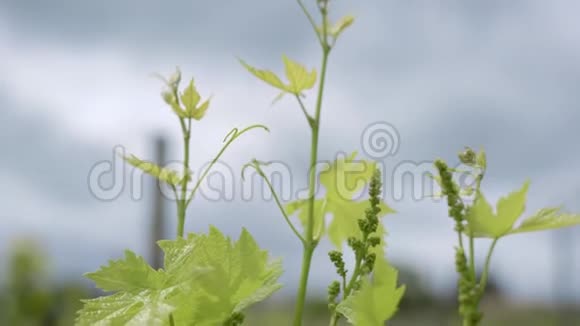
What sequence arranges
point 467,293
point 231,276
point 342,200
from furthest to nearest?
1. point 342,200
2. point 231,276
3. point 467,293

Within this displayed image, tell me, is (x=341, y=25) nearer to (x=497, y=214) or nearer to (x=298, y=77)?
(x=298, y=77)

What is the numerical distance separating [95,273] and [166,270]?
0.04m

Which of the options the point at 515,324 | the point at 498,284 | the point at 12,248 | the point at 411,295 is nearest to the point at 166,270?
the point at 12,248

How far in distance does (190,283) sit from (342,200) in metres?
0.17

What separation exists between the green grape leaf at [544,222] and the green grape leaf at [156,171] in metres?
0.24

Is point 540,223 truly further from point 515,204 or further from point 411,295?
point 411,295

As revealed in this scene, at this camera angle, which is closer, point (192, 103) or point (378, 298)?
point (378, 298)

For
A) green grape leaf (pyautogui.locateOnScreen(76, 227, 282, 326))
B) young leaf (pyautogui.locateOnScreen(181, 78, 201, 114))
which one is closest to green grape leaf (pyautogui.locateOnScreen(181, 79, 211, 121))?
young leaf (pyautogui.locateOnScreen(181, 78, 201, 114))

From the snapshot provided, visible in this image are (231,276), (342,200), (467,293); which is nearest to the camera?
(467,293)

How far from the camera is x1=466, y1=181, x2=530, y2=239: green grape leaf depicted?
1.03 feet

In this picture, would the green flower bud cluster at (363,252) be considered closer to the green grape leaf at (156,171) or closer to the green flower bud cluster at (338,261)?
the green flower bud cluster at (338,261)

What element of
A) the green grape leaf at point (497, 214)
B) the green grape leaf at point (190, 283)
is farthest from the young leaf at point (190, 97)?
the green grape leaf at point (497, 214)

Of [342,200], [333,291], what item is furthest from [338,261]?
[342,200]

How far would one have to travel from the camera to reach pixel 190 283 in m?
0.38
